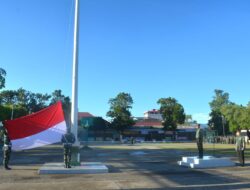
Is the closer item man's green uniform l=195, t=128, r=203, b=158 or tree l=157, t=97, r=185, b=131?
man's green uniform l=195, t=128, r=203, b=158

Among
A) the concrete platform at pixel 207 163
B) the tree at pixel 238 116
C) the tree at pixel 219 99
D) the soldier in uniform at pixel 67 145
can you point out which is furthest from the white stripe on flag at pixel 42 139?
the tree at pixel 219 99

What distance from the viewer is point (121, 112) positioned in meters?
126

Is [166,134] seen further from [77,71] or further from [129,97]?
[77,71]

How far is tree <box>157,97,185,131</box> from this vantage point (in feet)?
423

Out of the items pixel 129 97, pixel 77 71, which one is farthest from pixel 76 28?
pixel 129 97

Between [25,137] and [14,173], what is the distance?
5.27ft

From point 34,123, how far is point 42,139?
2.60ft

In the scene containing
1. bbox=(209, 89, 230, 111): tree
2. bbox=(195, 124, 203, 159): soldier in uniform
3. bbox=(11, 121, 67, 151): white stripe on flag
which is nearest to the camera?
bbox=(11, 121, 67, 151): white stripe on flag

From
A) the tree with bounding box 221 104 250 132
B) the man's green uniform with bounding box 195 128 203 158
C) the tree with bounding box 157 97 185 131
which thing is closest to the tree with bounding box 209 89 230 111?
the tree with bounding box 157 97 185 131

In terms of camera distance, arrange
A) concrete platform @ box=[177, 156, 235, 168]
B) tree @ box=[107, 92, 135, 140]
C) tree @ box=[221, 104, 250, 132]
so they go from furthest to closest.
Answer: tree @ box=[107, 92, 135, 140] → tree @ box=[221, 104, 250, 132] → concrete platform @ box=[177, 156, 235, 168]

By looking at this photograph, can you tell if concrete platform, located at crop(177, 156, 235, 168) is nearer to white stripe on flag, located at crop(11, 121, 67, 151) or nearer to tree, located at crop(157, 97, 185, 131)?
white stripe on flag, located at crop(11, 121, 67, 151)

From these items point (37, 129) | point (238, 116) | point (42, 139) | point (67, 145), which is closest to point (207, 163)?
point (67, 145)

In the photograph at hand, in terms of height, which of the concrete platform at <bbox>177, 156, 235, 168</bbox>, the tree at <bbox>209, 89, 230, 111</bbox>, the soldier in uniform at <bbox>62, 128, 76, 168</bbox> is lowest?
the concrete platform at <bbox>177, 156, 235, 168</bbox>

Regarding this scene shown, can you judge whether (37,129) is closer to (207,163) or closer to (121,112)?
(207,163)
